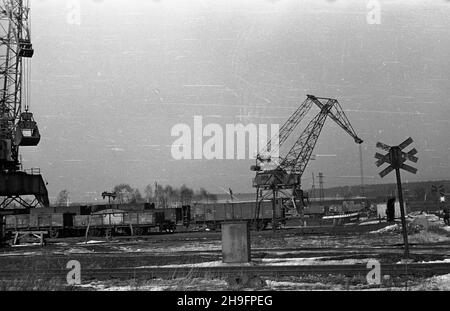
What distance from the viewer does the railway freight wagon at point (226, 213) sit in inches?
1818

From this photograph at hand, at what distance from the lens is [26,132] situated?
153ft

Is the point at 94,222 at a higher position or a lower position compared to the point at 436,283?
lower

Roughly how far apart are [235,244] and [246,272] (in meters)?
2.48

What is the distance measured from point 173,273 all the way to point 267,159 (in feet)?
118

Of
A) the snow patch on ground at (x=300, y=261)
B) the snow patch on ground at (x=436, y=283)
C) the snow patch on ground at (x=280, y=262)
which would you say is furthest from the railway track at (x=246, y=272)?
the snow patch on ground at (x=300, y=261)

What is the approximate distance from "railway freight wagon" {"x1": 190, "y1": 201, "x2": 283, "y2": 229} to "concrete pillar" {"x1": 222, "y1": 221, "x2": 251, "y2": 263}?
104 ft

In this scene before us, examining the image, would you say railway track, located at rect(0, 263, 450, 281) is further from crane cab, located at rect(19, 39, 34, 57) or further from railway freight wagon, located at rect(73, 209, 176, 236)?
crane cab, located at rect(19, 39, 34, 57)

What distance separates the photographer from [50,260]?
17828 mm

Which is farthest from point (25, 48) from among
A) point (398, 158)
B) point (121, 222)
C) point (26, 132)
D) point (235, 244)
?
point (398, 158)

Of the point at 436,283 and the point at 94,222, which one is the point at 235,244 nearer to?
the point at 436,283

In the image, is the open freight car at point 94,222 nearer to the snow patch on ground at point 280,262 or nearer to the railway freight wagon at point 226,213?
the railway freight wagon at point 226,213

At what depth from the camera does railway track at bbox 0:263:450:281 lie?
36.9 ft
